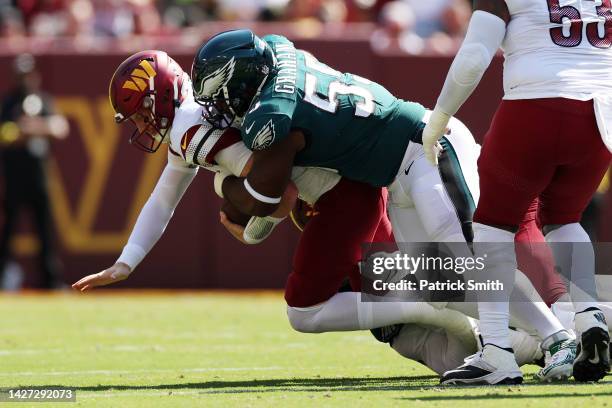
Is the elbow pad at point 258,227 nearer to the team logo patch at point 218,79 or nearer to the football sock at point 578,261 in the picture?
the team logo patch at point 218,79

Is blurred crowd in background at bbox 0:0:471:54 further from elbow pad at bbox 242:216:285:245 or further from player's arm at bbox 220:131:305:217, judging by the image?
player's arm at bbox 220:131:305:217

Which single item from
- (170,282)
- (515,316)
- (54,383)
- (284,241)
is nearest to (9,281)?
(170,282)

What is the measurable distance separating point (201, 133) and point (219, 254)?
6.31 metres

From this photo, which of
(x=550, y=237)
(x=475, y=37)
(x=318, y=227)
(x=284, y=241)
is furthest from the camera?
(x=284, y=241)

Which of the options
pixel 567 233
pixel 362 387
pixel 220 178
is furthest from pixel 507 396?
pixel 220 178

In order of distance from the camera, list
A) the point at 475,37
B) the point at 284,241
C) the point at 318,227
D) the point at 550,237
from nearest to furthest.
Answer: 1. the point at 475,37
2. the point at 550,237
3. the point at 318,227
4. the point at 284,241

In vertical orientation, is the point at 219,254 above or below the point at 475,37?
below

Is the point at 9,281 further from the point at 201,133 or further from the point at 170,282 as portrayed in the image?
the point at 201,133

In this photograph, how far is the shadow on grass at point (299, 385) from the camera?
4.85 metres

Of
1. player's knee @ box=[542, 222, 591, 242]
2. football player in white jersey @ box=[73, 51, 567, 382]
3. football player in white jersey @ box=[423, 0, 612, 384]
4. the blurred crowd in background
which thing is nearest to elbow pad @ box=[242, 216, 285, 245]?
football player in white jersey @ box=[73, 51, 567, 382]

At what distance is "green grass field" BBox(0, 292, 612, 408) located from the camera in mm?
4484

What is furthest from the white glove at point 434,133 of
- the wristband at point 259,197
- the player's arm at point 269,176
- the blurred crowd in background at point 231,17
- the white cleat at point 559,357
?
the blurred crowd in background at point 231,17

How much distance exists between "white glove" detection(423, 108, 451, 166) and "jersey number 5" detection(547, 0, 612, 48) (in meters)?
0.49

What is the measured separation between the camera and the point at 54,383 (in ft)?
17.1
